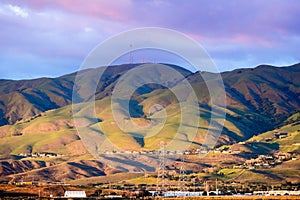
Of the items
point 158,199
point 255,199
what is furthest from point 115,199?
point 255,199

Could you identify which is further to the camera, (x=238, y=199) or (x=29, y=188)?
(x=29, y=188)

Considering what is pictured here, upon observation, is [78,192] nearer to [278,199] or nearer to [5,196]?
[5,196]

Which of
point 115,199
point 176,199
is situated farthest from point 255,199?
point 115,199

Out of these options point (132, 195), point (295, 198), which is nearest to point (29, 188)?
point (132, 195)

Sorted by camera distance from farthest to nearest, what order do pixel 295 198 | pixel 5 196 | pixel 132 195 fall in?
1. pixel 132 195
2. pixel 5 196
3. pixel 295 198

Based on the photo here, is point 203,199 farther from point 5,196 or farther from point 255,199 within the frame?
point 5,196

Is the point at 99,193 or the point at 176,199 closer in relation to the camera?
the point at 176,199

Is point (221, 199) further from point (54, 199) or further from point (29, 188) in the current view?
point (29, 188)

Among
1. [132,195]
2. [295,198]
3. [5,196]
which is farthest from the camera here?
[132,195]
